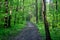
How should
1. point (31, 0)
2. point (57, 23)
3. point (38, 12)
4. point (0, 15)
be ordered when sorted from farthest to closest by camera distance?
point (31, 0), point (38, 12), point (57, 23), point (0, 15)

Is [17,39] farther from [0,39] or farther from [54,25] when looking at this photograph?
[54,25]

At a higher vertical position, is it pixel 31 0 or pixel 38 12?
pixel 31 0

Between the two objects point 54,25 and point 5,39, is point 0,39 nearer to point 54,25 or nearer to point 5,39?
point 5,39

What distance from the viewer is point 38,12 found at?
184 feet

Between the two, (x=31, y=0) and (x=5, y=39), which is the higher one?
(x=31, y=0)

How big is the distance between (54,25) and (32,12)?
57.6m

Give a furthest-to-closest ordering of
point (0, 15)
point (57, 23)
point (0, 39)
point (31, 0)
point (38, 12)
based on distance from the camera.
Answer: point (31, 0) < point (38, 12) < point (57, 23) < point (0, 39) < point (0, 15)

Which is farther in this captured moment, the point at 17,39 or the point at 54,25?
the point at 54,25

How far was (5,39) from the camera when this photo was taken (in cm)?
1448

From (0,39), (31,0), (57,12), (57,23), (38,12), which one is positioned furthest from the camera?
(31,0)

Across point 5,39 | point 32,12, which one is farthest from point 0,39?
point 32,12

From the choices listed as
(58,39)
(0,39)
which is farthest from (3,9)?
(58,39)

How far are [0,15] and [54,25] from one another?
12.3 metres

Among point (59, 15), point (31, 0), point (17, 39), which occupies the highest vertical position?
point (31, 0)
